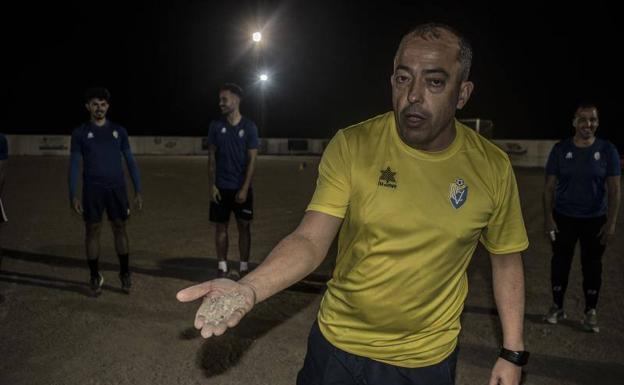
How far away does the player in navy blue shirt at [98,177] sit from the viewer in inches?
237

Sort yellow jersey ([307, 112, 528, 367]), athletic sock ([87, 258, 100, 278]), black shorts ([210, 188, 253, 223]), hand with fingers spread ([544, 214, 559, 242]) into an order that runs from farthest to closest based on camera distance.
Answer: black shorts ([210, 188, 253, 223])
athletic sock ([87, 258, 100, 278])
hand with fingers spread ([544, 214, 559, 242])
yellow jersey ([307, 112, 528, 367])

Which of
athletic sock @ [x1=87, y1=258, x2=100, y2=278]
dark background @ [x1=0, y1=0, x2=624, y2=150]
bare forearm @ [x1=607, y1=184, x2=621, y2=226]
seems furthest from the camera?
dark background @ [x1=0, y1=0, x2=624, y2=150]

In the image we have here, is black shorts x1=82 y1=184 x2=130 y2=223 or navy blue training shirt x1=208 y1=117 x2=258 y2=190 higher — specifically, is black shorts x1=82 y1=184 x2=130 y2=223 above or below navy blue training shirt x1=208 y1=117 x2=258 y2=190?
below

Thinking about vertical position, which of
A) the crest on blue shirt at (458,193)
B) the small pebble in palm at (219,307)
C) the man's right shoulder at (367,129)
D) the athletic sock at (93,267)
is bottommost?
the athletic sock at (93,267)

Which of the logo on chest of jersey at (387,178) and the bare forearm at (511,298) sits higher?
the logo on chest of jersey at (387,178)

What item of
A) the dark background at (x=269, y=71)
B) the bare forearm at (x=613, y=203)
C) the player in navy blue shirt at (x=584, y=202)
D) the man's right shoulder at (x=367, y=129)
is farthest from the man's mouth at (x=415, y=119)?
the dark background at (x=269, y=71)

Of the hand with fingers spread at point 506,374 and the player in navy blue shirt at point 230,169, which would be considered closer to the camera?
the hand with fingers spread at point 506,374

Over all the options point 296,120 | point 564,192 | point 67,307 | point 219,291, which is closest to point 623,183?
point 564,192

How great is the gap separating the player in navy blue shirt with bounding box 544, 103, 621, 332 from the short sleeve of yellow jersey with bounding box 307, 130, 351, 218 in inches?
158

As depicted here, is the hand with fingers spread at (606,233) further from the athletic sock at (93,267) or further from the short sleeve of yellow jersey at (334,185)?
the athletic sock at (93,267)

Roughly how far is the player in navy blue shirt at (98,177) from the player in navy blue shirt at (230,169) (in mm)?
1204

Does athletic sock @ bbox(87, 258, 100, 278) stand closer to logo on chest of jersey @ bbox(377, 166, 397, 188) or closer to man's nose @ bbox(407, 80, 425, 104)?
logo on chest of jersey @ bbox(377, 166, 397, 188)

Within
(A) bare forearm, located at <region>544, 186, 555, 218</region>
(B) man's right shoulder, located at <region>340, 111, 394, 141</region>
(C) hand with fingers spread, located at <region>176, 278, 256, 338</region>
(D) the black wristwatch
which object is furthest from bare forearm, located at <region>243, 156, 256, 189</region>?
(C) hand with fingers spread, located at <region>176, 278, 256, 338</region>

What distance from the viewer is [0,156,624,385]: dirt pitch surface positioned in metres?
4.30
